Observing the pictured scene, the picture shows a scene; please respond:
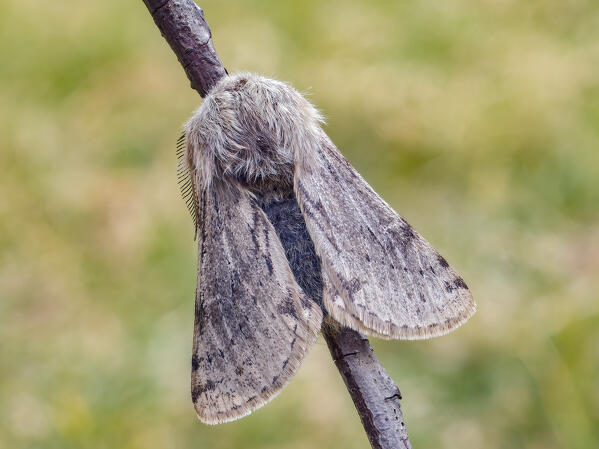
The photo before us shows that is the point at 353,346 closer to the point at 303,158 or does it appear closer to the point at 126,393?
the point at 303,158

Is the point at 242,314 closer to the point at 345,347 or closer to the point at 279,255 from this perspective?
the point at 279,255

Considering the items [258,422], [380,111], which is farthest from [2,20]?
[258,422]

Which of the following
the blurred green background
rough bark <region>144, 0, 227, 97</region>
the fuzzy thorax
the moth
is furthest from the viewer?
the blurred green background

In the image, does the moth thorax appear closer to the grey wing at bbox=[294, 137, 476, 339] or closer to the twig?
the grey wing at bbox=[294, 137, 476, 339]

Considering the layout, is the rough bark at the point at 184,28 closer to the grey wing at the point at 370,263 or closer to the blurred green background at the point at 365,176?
the grey wing at the point at 370,263

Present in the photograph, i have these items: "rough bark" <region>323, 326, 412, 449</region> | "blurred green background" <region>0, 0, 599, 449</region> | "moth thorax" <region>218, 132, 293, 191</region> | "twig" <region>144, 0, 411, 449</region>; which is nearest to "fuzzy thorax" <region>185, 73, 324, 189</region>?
"moth thorax" <region>218, 132, 293, 191</region>

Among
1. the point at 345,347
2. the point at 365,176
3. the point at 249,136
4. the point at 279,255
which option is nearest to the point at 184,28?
the point at 249,136

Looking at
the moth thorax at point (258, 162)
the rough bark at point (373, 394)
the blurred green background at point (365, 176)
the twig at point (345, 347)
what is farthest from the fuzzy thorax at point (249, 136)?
the blurred green background at point (365, 176)
